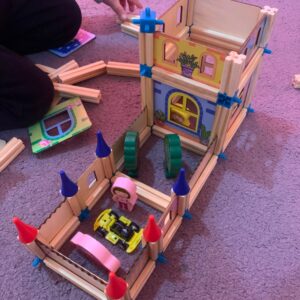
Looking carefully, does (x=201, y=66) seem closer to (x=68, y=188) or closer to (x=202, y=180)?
(x=202, y=180)

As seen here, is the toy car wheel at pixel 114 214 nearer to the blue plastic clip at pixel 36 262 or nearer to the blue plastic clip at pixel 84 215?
the blue plastic clip at pixel 84 215

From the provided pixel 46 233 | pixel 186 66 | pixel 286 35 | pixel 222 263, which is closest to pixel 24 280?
pixel 46 233

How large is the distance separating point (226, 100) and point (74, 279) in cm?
54

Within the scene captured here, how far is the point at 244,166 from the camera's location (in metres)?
1.00

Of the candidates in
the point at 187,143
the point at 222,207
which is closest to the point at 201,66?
the point at 187,143

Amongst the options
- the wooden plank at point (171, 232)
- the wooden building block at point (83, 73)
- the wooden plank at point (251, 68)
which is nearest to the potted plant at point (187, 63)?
the wooden plank at point (251, 68)

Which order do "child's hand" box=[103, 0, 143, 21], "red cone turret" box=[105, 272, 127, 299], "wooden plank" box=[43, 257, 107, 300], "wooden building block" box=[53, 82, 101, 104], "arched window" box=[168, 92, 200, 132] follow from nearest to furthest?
"red cone turret" box=[105, 272, 127, 299]
"wooden plank" box=[43, 257, 107, 300]
"arched window" box=[168, 92, 200, 132]
"wooden building block" box=[53, 82, 101, 104]
"child's hand" box=[103, 0, 143, 21]

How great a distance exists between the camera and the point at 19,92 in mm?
1040

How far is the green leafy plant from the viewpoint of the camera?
81cm

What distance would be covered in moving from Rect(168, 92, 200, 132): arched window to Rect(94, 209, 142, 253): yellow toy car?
0.32 metres

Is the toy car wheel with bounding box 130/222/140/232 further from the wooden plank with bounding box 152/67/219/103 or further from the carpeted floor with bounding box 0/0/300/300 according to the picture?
the wooden plank with bounding box 152/67/219/103

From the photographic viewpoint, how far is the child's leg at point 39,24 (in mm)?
1216

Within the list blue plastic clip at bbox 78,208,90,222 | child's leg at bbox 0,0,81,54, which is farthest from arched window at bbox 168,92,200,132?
child's leg at bbox 0,0,81,54

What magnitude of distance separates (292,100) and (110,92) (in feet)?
2.01
